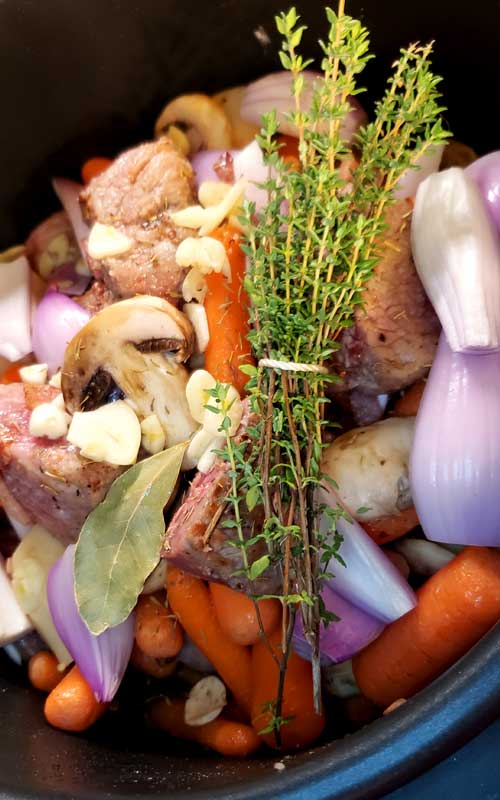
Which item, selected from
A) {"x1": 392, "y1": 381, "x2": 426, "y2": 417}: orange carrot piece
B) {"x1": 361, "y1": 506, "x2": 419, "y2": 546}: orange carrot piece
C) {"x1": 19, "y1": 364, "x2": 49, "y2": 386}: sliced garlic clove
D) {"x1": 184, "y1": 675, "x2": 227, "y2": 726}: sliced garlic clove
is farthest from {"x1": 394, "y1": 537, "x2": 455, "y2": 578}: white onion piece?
{"x1": 19, "y1": 364, "x2": 49, "y2": 386}: sliced garlic clove

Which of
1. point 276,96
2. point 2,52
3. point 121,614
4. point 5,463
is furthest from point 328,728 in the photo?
point 2,52

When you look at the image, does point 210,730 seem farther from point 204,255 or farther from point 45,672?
point 204,255

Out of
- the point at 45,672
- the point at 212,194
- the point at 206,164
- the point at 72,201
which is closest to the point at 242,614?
the point at 45,672

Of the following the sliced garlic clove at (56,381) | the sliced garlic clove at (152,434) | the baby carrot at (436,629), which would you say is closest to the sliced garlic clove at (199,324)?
the sliced garlic clove at (152,434)

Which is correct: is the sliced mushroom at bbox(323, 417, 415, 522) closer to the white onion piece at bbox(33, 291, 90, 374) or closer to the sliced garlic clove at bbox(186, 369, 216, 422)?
the sliced garlic clove at bbox(186, 369, 216, 422)

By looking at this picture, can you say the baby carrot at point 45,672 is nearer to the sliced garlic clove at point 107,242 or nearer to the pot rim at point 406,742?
the pot rim at point 406,742

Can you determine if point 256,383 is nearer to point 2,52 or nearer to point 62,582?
point 62,582
